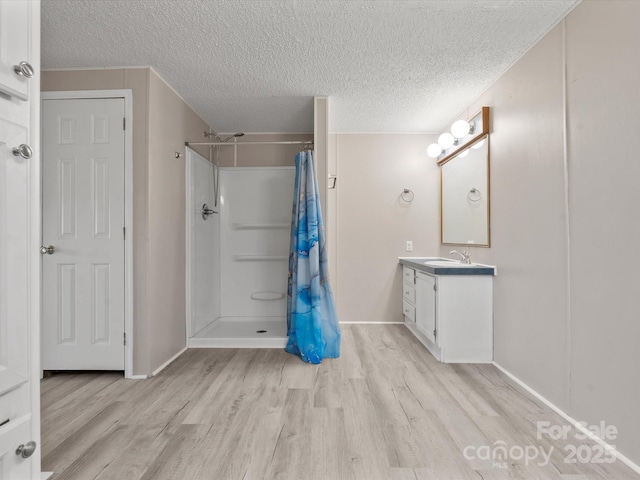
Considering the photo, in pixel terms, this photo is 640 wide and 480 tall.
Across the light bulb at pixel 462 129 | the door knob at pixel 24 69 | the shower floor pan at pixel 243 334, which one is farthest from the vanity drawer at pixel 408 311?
the door knob at pixel 24 69

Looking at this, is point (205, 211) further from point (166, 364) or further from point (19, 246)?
point (19, 246)

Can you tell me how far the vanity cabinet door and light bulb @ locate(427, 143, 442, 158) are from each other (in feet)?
4.68

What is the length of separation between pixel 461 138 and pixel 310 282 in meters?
2.05

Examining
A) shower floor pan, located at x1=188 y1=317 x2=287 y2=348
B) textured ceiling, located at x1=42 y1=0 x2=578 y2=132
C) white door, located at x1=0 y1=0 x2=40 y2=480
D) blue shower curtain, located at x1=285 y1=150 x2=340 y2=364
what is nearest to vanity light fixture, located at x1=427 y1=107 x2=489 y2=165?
textured ceiling, located at x1=42 y1=0 x2=578 y2=132

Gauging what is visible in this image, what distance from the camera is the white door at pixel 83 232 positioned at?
2.51m

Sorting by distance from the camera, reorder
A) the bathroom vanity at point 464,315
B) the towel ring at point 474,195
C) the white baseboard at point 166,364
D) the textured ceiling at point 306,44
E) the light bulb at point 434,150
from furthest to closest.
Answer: the light bulb at point 434,150, the towel ring at point 474,195, the bathroom vanity at point 464,315, the white baseboard at point 166,364, the textured ceiling at point 306,44

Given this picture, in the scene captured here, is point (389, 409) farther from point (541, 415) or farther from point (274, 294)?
point (274, 294)

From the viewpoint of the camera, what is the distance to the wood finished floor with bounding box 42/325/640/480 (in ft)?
4.88

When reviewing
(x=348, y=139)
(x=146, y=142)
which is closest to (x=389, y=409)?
(x=146, y=142)

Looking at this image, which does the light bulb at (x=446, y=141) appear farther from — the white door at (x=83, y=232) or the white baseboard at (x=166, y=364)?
the white baseboard at (x=166, y=364)

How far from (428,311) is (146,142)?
264 cm

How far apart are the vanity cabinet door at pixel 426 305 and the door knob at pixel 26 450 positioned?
102 inches

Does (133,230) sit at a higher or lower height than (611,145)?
lower

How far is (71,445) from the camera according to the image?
167 centimetres
